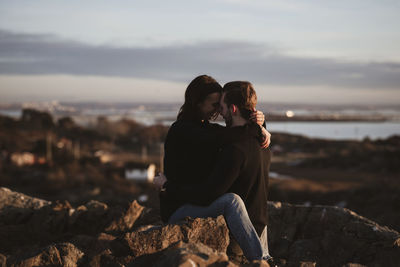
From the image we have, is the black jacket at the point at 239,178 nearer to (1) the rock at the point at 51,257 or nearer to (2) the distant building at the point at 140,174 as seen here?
(1) the rock at the point at 51,257

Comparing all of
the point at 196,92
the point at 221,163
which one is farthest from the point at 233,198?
the point at 196,92

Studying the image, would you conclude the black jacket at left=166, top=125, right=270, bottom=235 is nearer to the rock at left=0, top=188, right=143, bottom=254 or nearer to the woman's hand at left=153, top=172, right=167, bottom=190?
the woman's hand at left=153, top=172, right=167, bottom=190

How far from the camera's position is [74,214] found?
6820 mm

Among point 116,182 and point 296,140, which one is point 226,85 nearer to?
point 116,182

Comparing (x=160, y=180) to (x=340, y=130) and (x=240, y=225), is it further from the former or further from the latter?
(x=340, y=130)

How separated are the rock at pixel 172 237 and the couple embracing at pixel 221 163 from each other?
0.33 ft

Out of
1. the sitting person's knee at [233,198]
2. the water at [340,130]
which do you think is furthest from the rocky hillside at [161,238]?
the water at [340,130]

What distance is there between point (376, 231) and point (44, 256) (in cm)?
Answer: 370

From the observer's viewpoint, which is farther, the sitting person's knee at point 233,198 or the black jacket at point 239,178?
the sitting person's knee at point 233,198

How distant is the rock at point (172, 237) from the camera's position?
3.86 meters

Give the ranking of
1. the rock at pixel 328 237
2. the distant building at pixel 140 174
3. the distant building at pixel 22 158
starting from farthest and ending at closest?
the distant building at pixel 22 158, the distant building at pixel 140 174, the rock at pixel 328 237

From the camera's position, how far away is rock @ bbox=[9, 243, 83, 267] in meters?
3.94

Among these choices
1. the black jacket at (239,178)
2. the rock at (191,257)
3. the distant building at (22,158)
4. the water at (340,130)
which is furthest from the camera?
the water at (340,130)

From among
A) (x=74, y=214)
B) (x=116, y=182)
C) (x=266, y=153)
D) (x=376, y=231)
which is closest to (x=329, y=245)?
(x=376, y=231)
